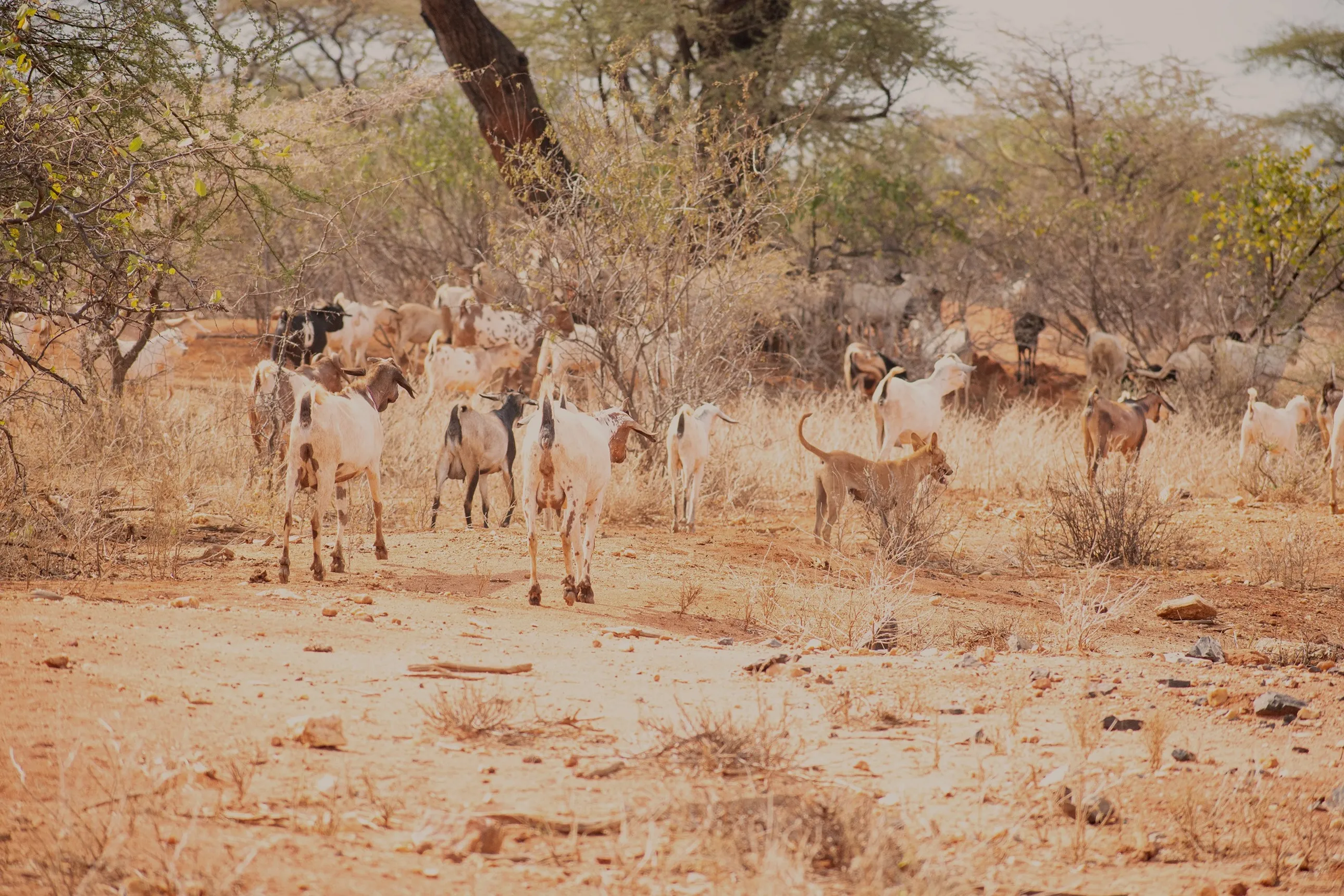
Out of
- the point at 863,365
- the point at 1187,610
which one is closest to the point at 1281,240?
the point at 863,365

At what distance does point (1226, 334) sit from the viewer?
18.1 metres

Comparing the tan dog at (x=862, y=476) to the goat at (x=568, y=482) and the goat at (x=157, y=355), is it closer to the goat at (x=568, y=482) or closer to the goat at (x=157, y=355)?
the goat at (x=568, y=482)

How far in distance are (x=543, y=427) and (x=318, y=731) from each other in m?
3.22

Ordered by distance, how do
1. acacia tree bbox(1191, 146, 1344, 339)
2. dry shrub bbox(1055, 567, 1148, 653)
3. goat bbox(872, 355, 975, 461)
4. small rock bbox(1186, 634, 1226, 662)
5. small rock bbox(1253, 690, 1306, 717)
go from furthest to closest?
acacia tree bbox(1191, 146, 1344, 339), goat bbox(872, 355, 975, 461), dry shrub bbox(1055, 567, 1148, 653), small rock bbox(1186, 634, 1226, 662), small rock bbox(1253, 690, 1306, 717)

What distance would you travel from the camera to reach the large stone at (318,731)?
4.12 m

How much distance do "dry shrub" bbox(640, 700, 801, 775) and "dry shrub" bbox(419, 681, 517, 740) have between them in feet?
1.64

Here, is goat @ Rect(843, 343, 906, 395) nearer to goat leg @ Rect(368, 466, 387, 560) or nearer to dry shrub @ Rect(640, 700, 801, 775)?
goat leg @ Rect(368, 466, 387, 560)

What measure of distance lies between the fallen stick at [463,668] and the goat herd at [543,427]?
1885mm

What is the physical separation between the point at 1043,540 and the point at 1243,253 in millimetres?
9605

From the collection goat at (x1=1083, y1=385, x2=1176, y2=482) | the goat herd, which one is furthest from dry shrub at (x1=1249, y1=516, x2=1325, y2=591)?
goat at (x1=1083, y1=385, x2=1176, y2=482)

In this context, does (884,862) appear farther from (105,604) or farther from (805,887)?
(105,604)

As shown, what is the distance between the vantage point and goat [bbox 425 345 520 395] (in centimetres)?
1495

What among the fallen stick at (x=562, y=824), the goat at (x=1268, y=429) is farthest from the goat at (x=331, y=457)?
the goat at (x=1268, y=429)

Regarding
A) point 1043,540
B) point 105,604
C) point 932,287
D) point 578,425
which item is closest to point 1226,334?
point 932,287
